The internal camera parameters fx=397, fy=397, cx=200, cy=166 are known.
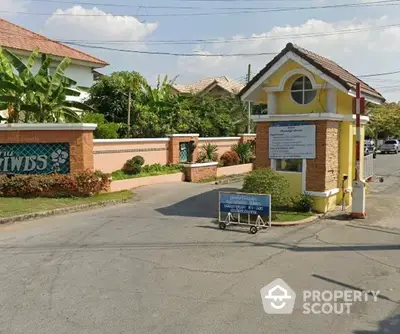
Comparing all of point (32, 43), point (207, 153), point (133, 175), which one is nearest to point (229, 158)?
point (207, 153)

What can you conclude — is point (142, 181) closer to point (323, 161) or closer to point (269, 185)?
point (269, 185)

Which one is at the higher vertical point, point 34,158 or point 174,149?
point 174,149

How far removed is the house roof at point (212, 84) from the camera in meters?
43.6

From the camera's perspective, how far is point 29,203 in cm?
1241

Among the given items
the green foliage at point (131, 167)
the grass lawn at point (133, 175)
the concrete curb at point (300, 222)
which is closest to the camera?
the concrete curb at point (300, 222)

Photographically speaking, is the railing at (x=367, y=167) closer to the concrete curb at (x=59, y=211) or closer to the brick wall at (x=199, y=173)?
the brick wall at (x=199, y=173)

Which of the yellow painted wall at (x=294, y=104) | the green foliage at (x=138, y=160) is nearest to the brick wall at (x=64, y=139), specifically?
the green foliage at (x=138, y=160)

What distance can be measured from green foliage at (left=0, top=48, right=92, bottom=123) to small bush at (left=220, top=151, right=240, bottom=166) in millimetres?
9707

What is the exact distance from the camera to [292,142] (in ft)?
37.4

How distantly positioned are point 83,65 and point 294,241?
23578 mm

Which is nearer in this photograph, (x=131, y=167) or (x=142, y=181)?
(x=142, y=181)

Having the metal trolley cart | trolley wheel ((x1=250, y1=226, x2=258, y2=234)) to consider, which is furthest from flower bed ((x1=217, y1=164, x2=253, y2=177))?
trolley wheel ((x1=250, y1=226, x2=258, y2=234))

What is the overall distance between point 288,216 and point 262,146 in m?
2.43

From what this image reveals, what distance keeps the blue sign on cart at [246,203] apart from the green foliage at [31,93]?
9060mm
